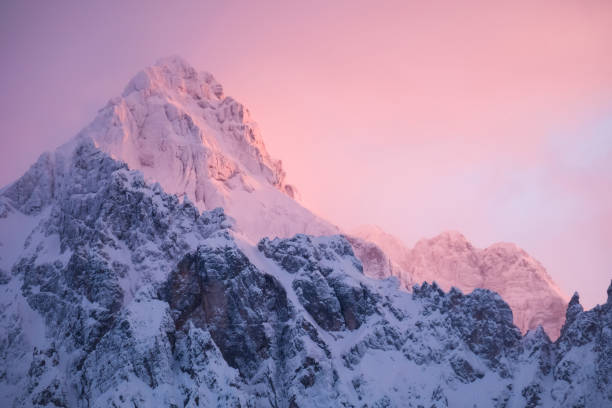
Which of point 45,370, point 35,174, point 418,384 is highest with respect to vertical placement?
point 418,384

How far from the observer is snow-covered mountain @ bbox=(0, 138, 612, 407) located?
13775 cm

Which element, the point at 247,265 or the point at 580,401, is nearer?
the point at 580,401

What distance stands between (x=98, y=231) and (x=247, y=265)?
119 feet

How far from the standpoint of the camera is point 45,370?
A: 460 feet

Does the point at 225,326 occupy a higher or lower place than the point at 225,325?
lower

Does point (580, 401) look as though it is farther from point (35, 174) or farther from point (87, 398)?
point (35, 174)

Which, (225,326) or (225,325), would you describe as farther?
(225,325)

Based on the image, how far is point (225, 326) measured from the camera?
488ft

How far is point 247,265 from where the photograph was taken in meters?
158

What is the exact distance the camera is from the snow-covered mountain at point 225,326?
13775 cm

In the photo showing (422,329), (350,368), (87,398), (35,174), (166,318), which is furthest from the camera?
(35,174)

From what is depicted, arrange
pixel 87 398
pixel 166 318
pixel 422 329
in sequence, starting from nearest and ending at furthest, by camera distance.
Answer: pixel 87 398 → pixel 166 318 → pixel 422 329

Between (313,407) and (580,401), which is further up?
(580,401)

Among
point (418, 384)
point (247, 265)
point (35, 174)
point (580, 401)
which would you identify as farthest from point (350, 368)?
point (35, 174)
